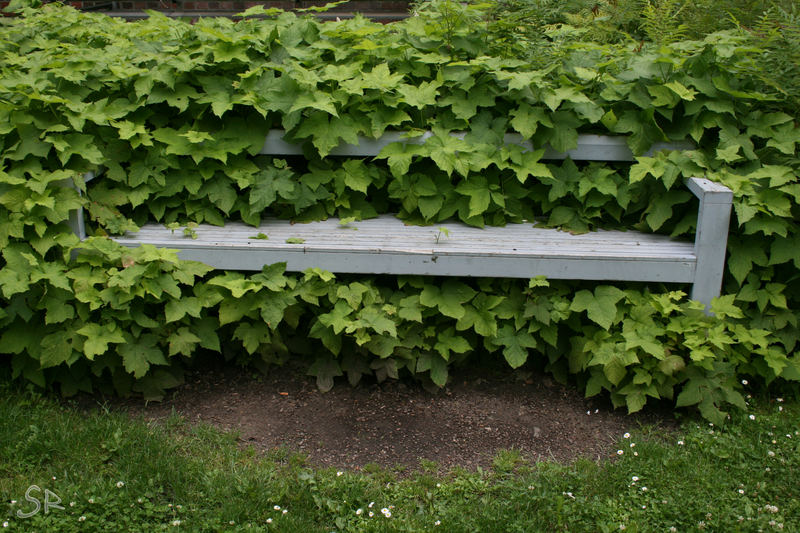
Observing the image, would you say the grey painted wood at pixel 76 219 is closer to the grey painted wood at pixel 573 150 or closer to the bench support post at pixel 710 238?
the grey painted wood at pixel 573 150

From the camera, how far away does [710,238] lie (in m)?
3.20

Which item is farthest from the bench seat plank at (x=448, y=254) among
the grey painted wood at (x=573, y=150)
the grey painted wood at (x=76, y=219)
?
the grey painted wood at (x=573, y=150)

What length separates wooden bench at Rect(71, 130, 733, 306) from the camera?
321cm

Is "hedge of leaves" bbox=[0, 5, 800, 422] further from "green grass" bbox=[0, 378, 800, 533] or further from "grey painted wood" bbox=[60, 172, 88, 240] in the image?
"green grass" bbox=[0, 378, 800, 533]

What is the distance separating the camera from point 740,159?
3369mm

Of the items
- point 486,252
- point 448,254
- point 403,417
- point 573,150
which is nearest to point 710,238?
point 573,150

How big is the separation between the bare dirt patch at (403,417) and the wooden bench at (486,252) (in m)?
0.55

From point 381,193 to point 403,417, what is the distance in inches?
48.6

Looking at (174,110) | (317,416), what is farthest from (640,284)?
(174,110)

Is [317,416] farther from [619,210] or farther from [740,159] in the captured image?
[740,159]

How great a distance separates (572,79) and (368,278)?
1.42 m

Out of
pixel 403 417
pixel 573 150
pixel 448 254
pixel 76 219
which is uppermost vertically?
pixel 573 150

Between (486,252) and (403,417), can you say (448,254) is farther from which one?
(403,417)

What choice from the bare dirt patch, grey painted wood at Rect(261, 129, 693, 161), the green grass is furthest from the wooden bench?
the green grass
